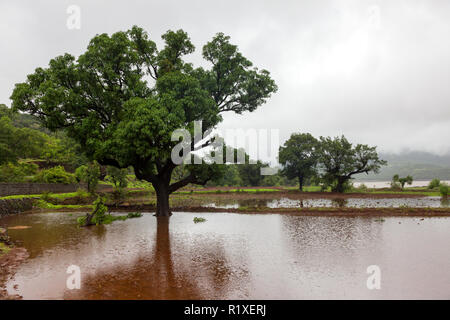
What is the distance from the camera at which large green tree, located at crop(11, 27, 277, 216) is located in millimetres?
16531

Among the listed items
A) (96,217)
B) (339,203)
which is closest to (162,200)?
(96,217)

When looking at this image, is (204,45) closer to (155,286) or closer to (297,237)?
(297,237)

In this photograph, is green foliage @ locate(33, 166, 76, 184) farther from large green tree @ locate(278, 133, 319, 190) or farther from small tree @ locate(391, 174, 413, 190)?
small tree @ locate(391, 174, 413, 190)

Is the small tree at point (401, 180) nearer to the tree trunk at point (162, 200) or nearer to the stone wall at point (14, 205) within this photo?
the tree trunk at point (162, 200)

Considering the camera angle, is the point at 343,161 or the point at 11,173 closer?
the point at 11,173

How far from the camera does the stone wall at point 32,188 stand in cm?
2704

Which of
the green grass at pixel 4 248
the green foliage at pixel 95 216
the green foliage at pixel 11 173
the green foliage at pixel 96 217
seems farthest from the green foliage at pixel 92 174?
the green grass at pixel 4 248

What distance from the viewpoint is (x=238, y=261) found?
9438mm

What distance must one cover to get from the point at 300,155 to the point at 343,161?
8.61 m

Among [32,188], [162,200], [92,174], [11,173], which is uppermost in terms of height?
[11,173]

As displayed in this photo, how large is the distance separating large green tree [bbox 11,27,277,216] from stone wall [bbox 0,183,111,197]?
14461 millimetres

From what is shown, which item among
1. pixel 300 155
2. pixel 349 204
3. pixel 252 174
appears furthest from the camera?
pixel 252 174

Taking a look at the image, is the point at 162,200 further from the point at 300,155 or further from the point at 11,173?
the point at 300,155

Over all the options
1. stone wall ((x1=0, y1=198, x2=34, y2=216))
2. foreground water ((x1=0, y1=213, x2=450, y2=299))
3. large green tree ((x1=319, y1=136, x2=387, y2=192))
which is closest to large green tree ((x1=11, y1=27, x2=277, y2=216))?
foreground water ((x1=0, y1=213, x2=450, y2=299))
